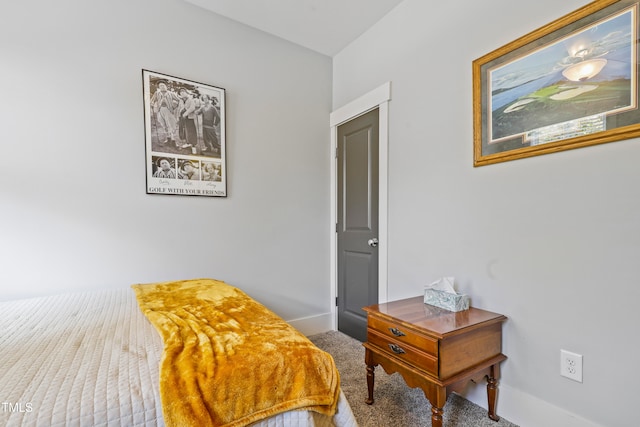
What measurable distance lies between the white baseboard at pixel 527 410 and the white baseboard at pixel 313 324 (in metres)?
1.43

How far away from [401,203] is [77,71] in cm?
229

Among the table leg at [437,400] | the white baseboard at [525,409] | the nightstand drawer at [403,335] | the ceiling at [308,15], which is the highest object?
the ceiling at [308,15]

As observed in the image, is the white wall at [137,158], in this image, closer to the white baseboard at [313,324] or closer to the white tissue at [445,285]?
the white baseboard at [313,324]

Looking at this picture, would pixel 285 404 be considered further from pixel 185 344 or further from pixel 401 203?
pixel 401 203

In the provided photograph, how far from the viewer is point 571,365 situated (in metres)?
1.38

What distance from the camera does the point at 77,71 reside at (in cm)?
190

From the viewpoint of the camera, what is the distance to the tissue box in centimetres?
163

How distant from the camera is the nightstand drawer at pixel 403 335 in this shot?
1.35 meters

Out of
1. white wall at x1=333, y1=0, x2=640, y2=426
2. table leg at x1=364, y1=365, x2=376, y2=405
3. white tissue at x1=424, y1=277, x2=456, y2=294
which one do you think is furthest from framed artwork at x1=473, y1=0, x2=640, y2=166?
table leg at x1=364, y1=365, x2=376, y2=405

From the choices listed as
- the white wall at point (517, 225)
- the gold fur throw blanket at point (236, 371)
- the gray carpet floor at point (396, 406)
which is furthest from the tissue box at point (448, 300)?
the gold fur throw blanket at point (236, 371)

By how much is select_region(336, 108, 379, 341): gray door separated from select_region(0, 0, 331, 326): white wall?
228mm

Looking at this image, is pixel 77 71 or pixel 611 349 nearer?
pixel 611 349

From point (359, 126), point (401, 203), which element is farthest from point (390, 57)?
point (401, 203)

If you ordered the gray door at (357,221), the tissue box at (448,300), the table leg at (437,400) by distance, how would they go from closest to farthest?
the table leg at (437,400)
the tissue box at (448,300)
the gray door at (357,221)
